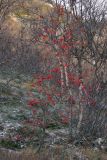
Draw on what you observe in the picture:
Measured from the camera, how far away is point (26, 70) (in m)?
31.3

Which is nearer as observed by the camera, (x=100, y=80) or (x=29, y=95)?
(x=100, y=80)

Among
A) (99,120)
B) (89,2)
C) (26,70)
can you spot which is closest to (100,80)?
(99,120)

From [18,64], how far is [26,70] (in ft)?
2.64

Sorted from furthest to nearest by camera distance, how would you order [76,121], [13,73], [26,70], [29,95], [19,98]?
[26,70], [13,73], [29,95], [19,98], [76,121]

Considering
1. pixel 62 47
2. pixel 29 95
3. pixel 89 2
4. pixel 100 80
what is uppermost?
pixel 89 2

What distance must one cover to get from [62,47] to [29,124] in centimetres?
315

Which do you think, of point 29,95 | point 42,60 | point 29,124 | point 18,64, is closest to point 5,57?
point 18,64

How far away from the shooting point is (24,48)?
108 ft

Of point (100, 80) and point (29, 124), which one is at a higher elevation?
point (100, 80)

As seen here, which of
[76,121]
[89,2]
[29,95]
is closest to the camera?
[89,2]

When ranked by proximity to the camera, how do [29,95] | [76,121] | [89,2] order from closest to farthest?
[89,2] < [76,121] < [29,95]

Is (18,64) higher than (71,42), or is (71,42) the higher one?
(71,42)

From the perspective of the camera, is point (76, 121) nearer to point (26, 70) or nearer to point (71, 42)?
point (71, 42)

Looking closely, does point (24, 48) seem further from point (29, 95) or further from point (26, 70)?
point (29, 95)
